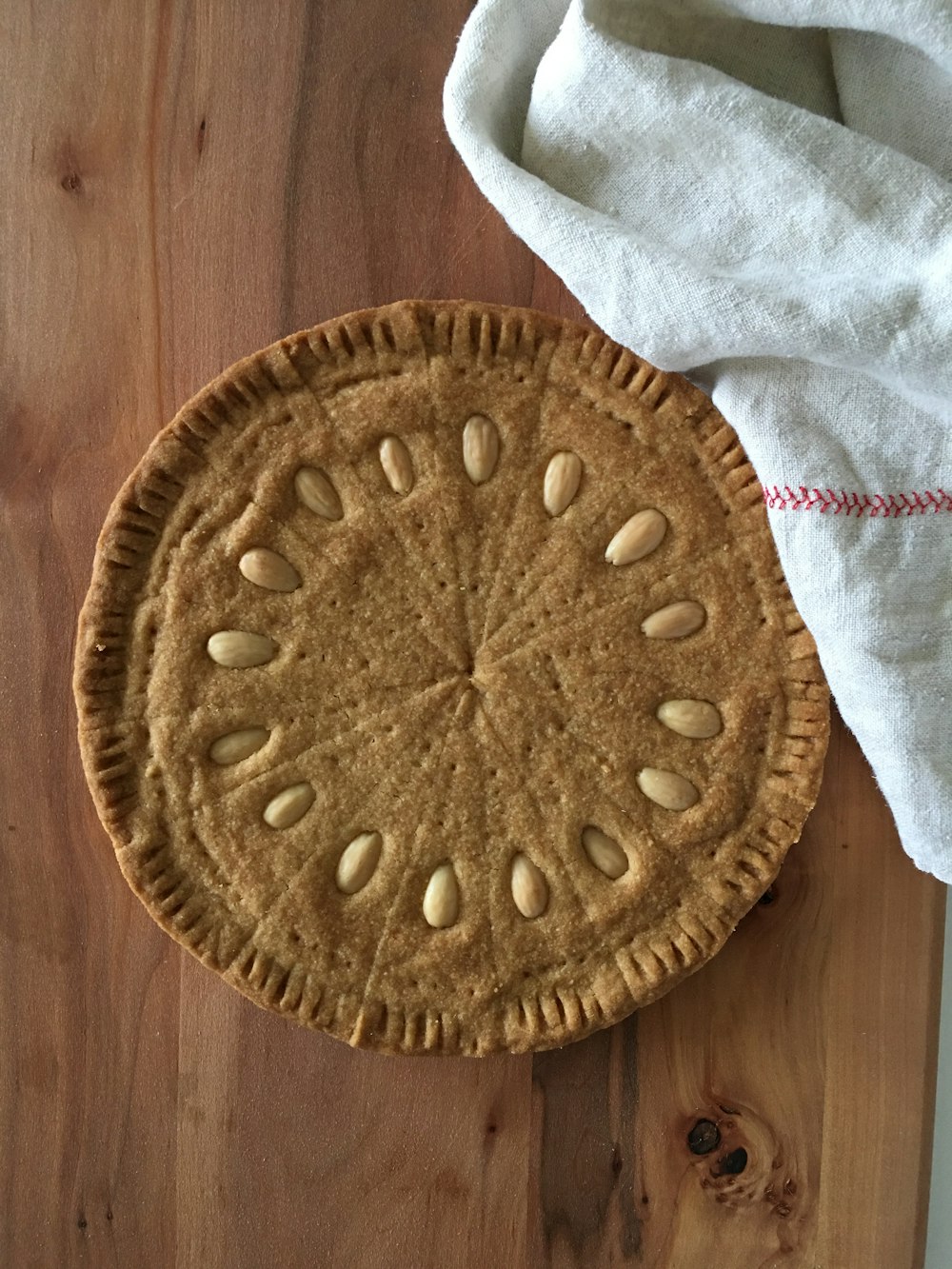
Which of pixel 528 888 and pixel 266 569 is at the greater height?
pixel 266 569

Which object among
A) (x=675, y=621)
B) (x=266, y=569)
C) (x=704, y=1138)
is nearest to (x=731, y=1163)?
(x=704, y=1138)

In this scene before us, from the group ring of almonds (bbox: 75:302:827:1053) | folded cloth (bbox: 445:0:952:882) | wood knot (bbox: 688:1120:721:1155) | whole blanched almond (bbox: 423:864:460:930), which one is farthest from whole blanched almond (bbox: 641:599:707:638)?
wood knot (bbox: 688:1120:721:1155)

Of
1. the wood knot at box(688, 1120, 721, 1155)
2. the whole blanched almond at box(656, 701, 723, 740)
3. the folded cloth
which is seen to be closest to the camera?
the folded cloth

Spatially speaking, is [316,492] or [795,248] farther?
[316,492]

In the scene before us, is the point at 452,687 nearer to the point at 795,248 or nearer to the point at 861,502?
the point at 861,502

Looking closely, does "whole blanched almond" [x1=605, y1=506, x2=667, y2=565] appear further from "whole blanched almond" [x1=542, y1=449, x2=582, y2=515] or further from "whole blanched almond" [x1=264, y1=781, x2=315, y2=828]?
"whole blanched almond" [x1=264, y1=781, x2=315, y2=828]

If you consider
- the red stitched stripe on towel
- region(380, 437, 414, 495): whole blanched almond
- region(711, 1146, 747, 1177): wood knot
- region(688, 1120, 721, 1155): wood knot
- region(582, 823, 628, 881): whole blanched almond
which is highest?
region(380, 437, 414, 495): whole blanched almond
